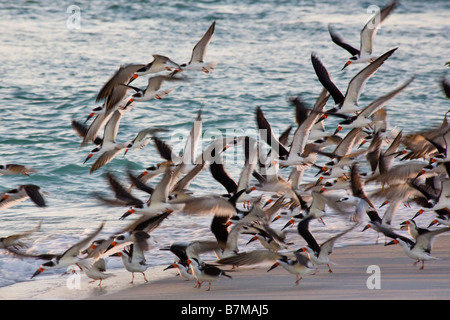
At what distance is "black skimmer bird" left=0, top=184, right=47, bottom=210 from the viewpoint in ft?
26.4

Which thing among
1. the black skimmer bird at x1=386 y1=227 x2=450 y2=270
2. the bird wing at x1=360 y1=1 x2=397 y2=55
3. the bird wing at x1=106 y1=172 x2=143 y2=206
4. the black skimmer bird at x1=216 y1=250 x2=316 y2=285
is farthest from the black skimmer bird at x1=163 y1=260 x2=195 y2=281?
the bird wing at x1=360 y1=1 x2=397 y2=55

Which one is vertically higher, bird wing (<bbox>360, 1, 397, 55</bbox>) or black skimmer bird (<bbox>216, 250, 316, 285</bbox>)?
bird wing (<bbox>360, 1, 397, 55</bbox>)

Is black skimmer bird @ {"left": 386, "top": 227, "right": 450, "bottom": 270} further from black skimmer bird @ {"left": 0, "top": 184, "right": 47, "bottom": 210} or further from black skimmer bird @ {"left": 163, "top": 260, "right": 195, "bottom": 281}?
black skimmer bird @ {"left": 0, "top": 184, "right": 47, "bottom": 210}

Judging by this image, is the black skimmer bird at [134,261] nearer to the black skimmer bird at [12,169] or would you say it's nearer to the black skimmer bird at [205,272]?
the black skimmer bird at [205,272]

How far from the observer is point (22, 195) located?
8344 millimetres

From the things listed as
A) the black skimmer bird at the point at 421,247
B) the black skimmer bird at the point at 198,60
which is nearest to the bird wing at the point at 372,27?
the black skimmer bird at the point at 198,60

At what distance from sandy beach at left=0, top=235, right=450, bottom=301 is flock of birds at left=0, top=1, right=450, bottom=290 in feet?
0.49

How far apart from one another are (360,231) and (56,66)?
10.7 m

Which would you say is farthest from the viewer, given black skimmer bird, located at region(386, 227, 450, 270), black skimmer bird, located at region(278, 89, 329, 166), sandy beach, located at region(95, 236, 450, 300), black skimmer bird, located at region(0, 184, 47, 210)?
black skimmer bird, located at region(278, 89, 329, 166)

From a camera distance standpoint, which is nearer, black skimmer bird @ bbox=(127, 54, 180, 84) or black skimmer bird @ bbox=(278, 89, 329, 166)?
black skimmer bird @ bbox=(278, 89, 329, 166)

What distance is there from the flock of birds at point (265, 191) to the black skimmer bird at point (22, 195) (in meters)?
0.01

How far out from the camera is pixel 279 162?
9.07 m
